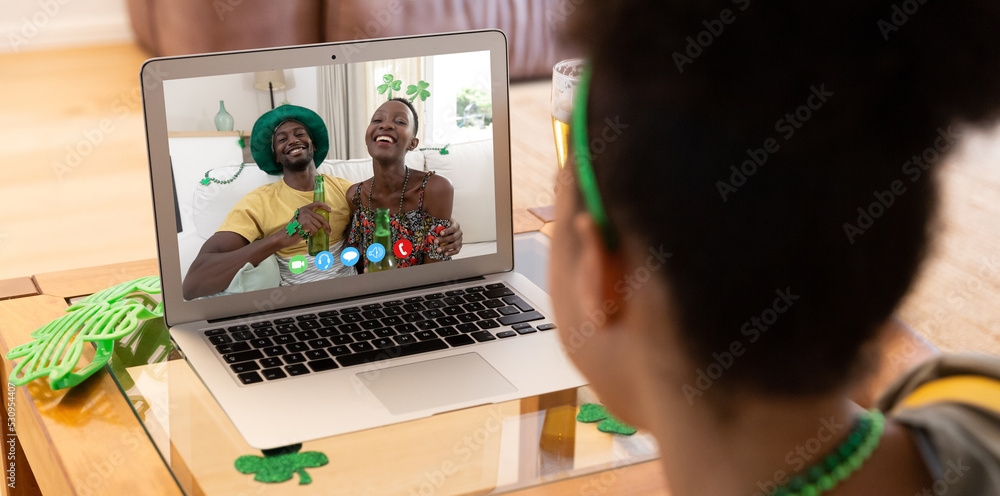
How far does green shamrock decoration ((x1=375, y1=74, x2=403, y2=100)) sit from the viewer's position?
1.01 meters

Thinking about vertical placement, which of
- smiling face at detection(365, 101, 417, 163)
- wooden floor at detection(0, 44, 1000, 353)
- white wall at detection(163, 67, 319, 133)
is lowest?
wooden floor at detection(0, 44, 1000, 353)

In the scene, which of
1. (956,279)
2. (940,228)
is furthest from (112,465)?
(956,279)

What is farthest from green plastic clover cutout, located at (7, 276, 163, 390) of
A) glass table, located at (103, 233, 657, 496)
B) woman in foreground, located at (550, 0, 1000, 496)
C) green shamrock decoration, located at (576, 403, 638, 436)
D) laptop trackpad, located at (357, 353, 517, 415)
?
woman in foreground, located at (550, 0, 1000, 496)

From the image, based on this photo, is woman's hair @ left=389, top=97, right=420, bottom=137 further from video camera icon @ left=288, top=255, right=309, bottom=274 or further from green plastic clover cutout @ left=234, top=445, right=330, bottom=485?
green plastic clover cutout @ left=234, top=445, right=330, bottom=485

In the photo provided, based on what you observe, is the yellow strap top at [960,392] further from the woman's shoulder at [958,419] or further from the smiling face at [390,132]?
the smiling face at [390,132]

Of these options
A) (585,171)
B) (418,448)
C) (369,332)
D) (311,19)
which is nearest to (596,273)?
(585,171)

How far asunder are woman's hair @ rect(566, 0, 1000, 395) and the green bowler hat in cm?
60

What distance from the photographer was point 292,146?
0.98m

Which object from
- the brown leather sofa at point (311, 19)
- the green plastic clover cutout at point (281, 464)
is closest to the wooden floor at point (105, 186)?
the brown leather sofa at point (311, 19)

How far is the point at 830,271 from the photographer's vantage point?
41 cm

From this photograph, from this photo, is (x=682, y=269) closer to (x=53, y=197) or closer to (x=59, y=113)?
(x=53, y=197)

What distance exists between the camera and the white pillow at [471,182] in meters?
1.05

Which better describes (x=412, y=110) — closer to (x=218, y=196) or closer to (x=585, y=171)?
(x=218, y=196)

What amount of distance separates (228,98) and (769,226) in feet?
2.27
